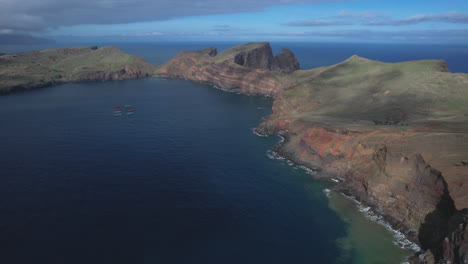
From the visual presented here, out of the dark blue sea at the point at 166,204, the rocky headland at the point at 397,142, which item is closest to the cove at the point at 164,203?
the dark blue sea at the point at 166,204

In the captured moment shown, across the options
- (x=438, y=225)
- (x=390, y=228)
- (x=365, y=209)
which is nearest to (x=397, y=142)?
(x=365, y=209)

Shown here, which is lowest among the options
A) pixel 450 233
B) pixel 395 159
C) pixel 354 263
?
pixel 354 263

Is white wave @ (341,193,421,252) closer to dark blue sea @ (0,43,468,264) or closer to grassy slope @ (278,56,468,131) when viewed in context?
dark blue sea @ (0,43,468,264)

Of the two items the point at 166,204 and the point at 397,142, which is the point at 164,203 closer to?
the point at 166,204

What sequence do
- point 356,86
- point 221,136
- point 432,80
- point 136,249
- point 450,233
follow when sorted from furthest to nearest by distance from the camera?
point 356,86 < point 432,80 < point 221,136 < point 136,249 < point 450,233

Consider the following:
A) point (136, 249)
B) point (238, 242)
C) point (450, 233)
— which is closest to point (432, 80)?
point (450, 233)

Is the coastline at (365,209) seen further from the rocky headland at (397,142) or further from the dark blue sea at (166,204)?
the dark blue sea at (166,204)

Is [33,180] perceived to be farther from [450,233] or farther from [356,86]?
[356,86]
